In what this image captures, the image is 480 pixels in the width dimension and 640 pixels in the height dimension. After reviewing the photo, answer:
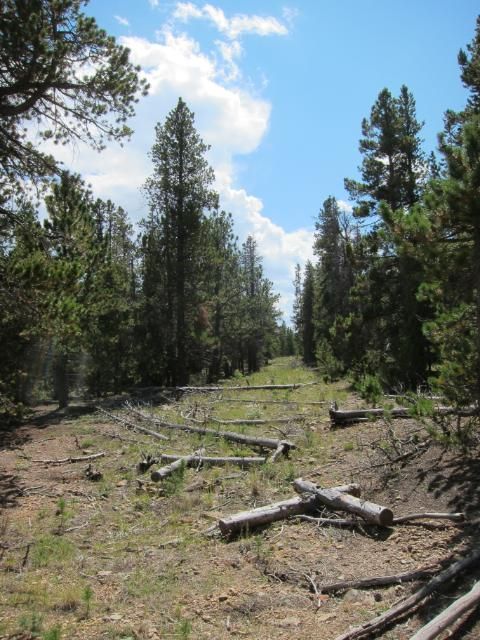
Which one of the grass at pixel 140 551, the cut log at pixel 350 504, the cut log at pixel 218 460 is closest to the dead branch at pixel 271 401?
the grass at pixel 140 551

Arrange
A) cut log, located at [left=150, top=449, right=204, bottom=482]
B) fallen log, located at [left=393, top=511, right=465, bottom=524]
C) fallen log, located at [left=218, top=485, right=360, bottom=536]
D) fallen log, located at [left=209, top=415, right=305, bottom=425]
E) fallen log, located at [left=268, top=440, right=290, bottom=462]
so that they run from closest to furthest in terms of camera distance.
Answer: fallen log, located at [left=393, top=511, right=465, bottom=524] → fallen log, located at [left=218, top=485, right=360, bottom=536] → cut log, located at [left=150, top=449, right=204, bottom=482] → fallen log, located at [left=268, top=440, right=290, bottom=462] → fallen log, located at [left=209, top=415, right=305, bottom=425]

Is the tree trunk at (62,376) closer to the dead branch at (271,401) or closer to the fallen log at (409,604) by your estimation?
the dead branch at (271,401)

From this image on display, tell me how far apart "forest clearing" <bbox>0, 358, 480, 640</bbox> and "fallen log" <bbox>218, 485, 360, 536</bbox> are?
11 cm

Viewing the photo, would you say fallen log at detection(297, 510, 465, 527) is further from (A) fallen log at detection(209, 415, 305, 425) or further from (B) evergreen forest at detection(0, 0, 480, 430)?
(A) fallen log at detection(209, 415, 305, 425)

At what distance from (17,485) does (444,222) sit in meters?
9.86

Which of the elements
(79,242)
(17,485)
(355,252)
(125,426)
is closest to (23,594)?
(17,485)

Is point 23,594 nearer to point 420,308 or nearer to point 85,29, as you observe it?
point 85,29

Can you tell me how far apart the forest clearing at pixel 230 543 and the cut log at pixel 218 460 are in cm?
15

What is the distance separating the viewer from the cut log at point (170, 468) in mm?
10188

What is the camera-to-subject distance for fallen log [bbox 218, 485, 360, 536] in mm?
7281

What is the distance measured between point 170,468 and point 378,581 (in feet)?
18.9

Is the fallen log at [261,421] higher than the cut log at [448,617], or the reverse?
the fallen log at [261,421]

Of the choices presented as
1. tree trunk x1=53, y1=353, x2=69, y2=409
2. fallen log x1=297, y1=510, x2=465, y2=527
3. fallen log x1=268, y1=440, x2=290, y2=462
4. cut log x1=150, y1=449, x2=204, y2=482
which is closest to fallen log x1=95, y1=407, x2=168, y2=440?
cut log x1=150, y1=449, x2=204, y2=482

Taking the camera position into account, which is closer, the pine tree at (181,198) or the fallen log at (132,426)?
the fallen log at (132,426)
